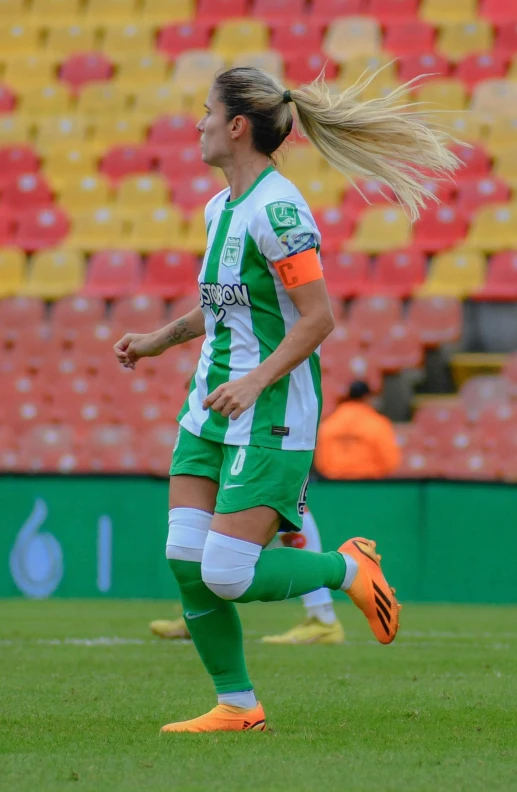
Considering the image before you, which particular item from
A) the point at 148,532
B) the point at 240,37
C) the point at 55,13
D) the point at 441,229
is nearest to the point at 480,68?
the point at 441,229

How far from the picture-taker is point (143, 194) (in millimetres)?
14859

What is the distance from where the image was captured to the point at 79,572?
964cm

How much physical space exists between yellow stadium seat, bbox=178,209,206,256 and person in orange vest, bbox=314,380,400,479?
171 inches

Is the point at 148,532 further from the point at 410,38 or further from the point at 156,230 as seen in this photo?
the point at 410,38

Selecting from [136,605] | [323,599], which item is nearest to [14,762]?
[323,599]

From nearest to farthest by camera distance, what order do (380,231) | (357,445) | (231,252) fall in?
(231,252), (357,445), (380,231)

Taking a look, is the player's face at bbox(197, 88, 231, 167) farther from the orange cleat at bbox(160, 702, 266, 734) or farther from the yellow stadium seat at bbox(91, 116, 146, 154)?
the yellow stadium seat at bbox(91, 116, 146, 154)

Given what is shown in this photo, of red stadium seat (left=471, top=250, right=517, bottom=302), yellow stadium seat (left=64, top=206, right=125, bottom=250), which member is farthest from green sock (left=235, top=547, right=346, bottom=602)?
yellow stadium seat (left=64, top=206, right=125, bottom=250)

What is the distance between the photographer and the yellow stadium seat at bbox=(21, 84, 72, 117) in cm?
1666

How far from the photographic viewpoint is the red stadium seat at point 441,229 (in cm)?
1322

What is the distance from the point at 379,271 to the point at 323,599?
655 centimetres

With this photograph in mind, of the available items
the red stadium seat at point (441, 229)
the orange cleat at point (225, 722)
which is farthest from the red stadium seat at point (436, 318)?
the orange cleat at point (225, 722)

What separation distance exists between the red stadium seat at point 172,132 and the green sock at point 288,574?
477 inches

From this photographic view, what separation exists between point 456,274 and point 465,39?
13.6ft
